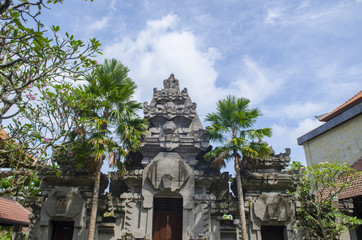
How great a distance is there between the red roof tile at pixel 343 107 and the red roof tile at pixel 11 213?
920 inches

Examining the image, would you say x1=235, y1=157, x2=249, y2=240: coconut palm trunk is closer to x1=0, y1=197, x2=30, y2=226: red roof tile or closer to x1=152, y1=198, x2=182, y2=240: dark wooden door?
x1=152, y1=198, x2=182, y2=240: dark wooden door

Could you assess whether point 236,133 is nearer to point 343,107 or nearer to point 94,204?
point 94,204

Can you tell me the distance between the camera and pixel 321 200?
12094 mm

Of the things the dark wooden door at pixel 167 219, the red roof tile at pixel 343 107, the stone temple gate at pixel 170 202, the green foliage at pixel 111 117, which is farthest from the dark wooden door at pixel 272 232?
the red roof tile at pixel 343 107

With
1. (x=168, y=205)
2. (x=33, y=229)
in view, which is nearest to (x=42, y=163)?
(x=33, y=229)

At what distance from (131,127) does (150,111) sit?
2.55m

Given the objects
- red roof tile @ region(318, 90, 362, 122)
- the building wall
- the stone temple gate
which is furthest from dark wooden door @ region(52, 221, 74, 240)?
red roof tile @ region(318, 90, 362, 122)

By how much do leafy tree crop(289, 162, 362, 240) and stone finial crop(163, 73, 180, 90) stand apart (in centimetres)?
808

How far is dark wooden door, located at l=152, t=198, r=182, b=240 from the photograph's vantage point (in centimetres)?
1347

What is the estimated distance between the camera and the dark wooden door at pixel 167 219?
44.2 feet

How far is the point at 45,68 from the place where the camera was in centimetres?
769

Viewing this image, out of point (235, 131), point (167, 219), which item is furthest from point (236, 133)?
point (167, 219)

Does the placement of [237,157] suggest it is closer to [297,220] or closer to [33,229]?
[297,220]

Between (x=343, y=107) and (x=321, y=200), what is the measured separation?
39.0 ft
